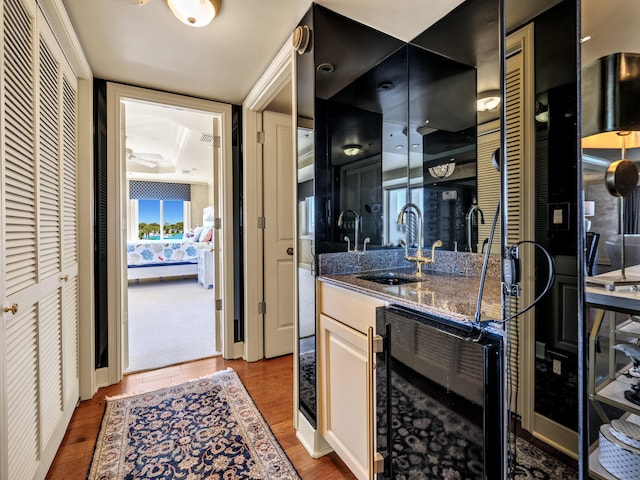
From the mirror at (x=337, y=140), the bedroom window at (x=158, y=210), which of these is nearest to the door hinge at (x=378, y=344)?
the mirror at (x=337, y=140)

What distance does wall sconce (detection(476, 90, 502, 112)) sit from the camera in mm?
1470

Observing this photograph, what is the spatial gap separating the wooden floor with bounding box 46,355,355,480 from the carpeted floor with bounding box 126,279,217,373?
9.4 inches

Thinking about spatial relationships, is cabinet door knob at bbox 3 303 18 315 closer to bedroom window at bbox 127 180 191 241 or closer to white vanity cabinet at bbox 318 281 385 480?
white vanity cabinet at bbox 318 281 385 480

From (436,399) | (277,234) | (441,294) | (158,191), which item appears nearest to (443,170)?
(441,294)

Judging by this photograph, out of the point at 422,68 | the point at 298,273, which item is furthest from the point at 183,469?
the point at 422,68

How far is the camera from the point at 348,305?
1310 millimetres

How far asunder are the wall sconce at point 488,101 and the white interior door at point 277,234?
155 cm

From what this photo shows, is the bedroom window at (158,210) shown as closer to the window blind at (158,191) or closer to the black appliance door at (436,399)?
the window blind at (158,191)

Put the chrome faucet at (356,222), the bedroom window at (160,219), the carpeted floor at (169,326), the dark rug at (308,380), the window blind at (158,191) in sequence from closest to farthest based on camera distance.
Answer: the dark rug at (308,380)
the chrome faucet at (356,222)
the carpeted floor at (169,326)
the window blind at (158,191)
the bedroom window at (160,219)

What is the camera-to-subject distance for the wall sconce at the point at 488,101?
1470 millimetres

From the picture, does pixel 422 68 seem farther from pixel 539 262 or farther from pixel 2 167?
pixel 2 167

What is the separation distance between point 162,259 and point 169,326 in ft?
10.1

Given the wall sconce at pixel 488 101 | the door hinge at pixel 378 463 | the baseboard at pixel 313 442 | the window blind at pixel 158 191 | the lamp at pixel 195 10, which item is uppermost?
the window blind at pixel 158 191

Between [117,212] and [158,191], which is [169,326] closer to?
[117,212]
